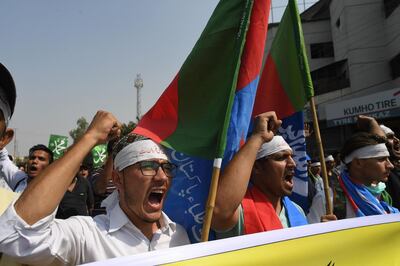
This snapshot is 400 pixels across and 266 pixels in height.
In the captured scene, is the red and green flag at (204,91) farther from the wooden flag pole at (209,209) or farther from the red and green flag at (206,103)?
the wooden flag pole at (209,209)

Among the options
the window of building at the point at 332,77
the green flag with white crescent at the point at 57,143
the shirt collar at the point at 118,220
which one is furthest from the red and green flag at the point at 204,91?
the window of building at the point at 332,77

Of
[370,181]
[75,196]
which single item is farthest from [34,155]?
[370,181]

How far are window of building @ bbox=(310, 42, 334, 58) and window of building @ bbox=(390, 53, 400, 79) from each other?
7.29 metres

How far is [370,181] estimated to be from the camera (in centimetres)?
294

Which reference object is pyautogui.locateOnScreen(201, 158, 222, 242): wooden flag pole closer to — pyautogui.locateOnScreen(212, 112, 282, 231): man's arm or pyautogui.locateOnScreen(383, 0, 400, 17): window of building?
pyautogui.locateOnScreen(212, 112, 282, 231): man's arm

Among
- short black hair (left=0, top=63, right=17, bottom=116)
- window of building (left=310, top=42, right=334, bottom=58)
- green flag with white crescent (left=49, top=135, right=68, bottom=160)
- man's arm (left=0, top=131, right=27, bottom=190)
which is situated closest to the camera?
short black hair (left=0, top=63, right=17, bottom=116)

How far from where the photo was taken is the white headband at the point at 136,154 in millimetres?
1885

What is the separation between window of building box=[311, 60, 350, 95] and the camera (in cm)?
2633

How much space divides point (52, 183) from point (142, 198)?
480 mm

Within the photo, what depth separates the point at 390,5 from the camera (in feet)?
77.2

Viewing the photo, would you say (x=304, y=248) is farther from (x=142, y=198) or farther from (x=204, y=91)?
(x=204, y=91)

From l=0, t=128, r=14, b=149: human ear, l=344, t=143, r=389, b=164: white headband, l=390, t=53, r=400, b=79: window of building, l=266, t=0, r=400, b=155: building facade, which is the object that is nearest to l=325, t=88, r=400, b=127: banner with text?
l=266, t=0, r=400, b=155: building facade

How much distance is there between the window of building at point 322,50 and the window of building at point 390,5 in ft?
21.8

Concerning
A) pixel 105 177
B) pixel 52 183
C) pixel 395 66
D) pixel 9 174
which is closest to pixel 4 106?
pixel 52 183
